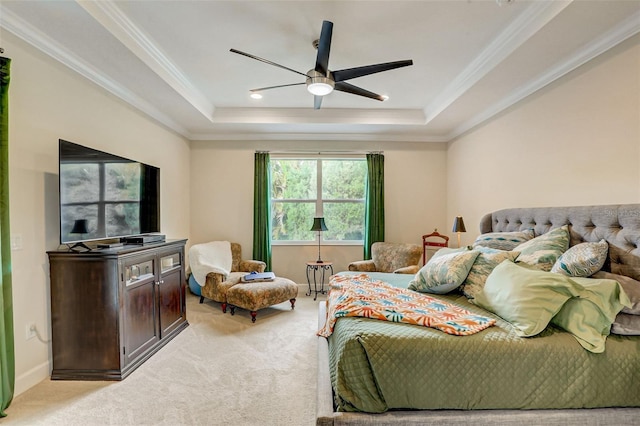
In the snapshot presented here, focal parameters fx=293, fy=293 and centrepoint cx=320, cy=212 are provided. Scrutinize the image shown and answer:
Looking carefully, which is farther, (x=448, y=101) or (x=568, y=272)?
(x=448, y=101)

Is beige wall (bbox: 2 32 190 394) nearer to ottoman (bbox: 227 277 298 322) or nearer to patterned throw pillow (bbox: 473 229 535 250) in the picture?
ottoman (bbox: 227 277 298 322)

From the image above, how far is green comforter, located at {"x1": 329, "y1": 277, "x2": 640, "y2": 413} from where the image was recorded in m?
1.49

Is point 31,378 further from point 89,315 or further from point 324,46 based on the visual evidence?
point 324,46

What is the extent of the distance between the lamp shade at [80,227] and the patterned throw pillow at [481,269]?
3153mm

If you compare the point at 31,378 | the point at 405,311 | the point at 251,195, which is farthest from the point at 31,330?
the point at 251,195

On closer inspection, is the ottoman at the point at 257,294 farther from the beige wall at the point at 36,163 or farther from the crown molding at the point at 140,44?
the crown molding at the point at 140,44

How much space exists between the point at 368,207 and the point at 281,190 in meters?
1.54

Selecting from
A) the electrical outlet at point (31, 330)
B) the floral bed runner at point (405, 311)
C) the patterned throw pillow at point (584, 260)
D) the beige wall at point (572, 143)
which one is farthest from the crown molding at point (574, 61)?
the electrical outlet at point (31, 330)

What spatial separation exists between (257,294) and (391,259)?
201cm

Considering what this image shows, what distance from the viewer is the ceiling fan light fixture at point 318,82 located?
243cm

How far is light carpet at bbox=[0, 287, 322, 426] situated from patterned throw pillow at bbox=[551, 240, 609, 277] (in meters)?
1.94

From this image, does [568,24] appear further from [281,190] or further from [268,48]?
[281,190]

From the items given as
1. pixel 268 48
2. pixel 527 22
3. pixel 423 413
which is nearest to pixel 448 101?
pixel 527 22

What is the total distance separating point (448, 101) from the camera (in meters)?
3.61
